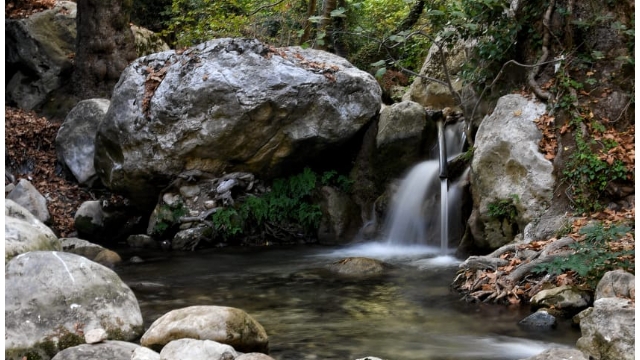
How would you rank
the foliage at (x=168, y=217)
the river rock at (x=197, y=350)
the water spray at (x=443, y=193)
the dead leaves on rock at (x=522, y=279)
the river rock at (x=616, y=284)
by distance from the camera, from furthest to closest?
the foliage at (x=168, y=217)
the water spray at (x=443, y=193)
the dead leaves on rock at (x=522, y=279)
the river rock at (x=616, y=284)
the river rock at (x=197, y=350)

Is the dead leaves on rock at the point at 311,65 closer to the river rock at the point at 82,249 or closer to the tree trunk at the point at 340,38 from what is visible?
the river rock at the point at 82,249

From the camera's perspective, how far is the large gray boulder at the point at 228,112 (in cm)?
1177

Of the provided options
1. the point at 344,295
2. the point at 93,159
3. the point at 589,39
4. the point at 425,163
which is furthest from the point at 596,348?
the point at 93,159

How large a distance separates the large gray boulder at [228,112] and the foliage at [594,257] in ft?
18.2

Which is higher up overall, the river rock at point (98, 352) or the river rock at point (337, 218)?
the river rock at point (337, 218)

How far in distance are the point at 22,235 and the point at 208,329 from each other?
2.32 metres

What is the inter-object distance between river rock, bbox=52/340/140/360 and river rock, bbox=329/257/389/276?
433 cm

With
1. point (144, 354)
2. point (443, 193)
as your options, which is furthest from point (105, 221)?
point (144, 354)

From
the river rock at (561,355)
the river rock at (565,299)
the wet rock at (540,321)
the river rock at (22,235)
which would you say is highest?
the river rock at (22,235)

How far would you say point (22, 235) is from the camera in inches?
262

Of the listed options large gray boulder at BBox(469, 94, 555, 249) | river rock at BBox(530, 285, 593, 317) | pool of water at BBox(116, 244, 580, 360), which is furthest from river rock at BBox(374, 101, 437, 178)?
river rock at BBox(530, 285, 593, 317)

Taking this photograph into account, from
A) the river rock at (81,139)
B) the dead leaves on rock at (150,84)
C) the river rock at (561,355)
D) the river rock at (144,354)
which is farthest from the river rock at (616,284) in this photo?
the river rock at (81,139)

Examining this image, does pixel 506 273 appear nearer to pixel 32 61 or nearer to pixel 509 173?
pixel 509 173

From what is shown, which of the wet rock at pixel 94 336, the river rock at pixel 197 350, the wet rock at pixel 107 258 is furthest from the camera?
the wet rock at pixel 107 258
